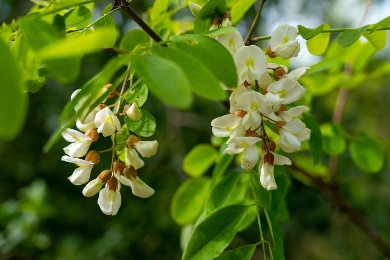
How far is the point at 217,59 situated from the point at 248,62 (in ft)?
0.20

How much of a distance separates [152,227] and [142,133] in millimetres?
1578

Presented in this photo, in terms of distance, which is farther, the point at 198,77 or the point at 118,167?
the point at 118,167

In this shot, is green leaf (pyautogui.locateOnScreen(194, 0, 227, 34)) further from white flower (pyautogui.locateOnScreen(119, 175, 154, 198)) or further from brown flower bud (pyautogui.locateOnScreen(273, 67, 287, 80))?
white flower (pyautogui.locateOnScreen(119, 175, 154, 198))

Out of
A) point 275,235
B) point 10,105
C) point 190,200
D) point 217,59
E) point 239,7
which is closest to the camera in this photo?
point 10,105

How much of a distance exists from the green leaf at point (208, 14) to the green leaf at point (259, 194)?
9.1 inches

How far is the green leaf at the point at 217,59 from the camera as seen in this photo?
0.97 feet

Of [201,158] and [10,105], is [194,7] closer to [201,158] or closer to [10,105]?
[10,105]

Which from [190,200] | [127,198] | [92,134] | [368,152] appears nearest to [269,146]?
[92,134]

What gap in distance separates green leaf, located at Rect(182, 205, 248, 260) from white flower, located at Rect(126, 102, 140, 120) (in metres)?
0.17

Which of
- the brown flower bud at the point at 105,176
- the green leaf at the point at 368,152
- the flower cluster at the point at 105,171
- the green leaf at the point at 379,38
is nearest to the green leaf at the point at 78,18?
the flower cluster at the point at 105,171

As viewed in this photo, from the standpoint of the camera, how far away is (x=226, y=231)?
0.41m

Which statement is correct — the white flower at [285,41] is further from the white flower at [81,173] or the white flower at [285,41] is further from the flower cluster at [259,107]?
the white flower at [81,173]

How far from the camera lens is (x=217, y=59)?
30cm

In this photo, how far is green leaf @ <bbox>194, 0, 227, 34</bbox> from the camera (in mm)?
375
